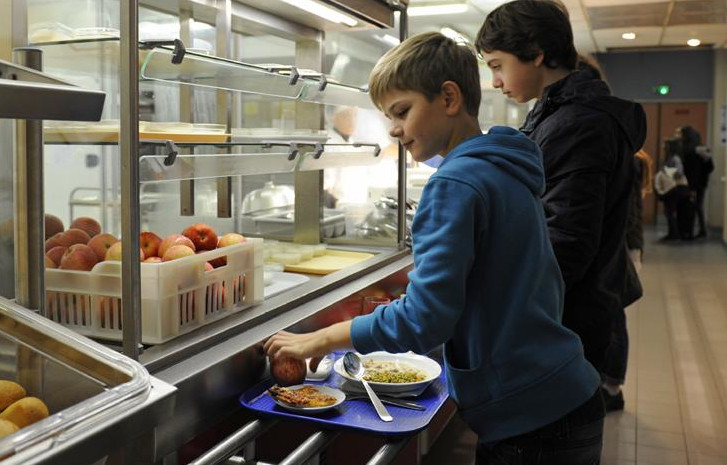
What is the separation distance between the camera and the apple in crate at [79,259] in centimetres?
170

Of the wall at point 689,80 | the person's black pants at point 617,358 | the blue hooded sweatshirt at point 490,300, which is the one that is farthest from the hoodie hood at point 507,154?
the wall at point 689,80

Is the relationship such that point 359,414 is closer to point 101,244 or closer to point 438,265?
point 438,265

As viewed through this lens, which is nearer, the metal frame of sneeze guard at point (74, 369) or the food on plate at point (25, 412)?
the metal frame of sneeze guard at point (74, 369)

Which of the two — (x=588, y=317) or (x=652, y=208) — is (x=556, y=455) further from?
(x=652, y=208)

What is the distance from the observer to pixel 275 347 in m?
1.71

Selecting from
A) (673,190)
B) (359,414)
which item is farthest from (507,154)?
(673,190)

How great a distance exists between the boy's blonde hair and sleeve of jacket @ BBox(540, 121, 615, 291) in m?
0.60

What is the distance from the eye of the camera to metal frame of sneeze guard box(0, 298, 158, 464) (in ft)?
3.09

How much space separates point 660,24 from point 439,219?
895 cm

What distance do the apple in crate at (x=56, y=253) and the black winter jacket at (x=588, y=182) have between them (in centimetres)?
123

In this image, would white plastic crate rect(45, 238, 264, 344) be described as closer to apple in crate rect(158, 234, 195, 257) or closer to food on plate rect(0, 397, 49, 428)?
apple in crate rect(158, 234, 195, 257)

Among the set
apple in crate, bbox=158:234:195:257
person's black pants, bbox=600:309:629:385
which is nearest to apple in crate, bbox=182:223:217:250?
apple in crate, bbox=158:234:195:257

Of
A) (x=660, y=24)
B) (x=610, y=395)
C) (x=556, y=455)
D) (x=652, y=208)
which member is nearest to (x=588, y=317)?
(x=556, y=455)

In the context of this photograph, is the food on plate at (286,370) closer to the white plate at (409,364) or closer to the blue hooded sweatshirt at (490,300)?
the white plate at (409,364)
